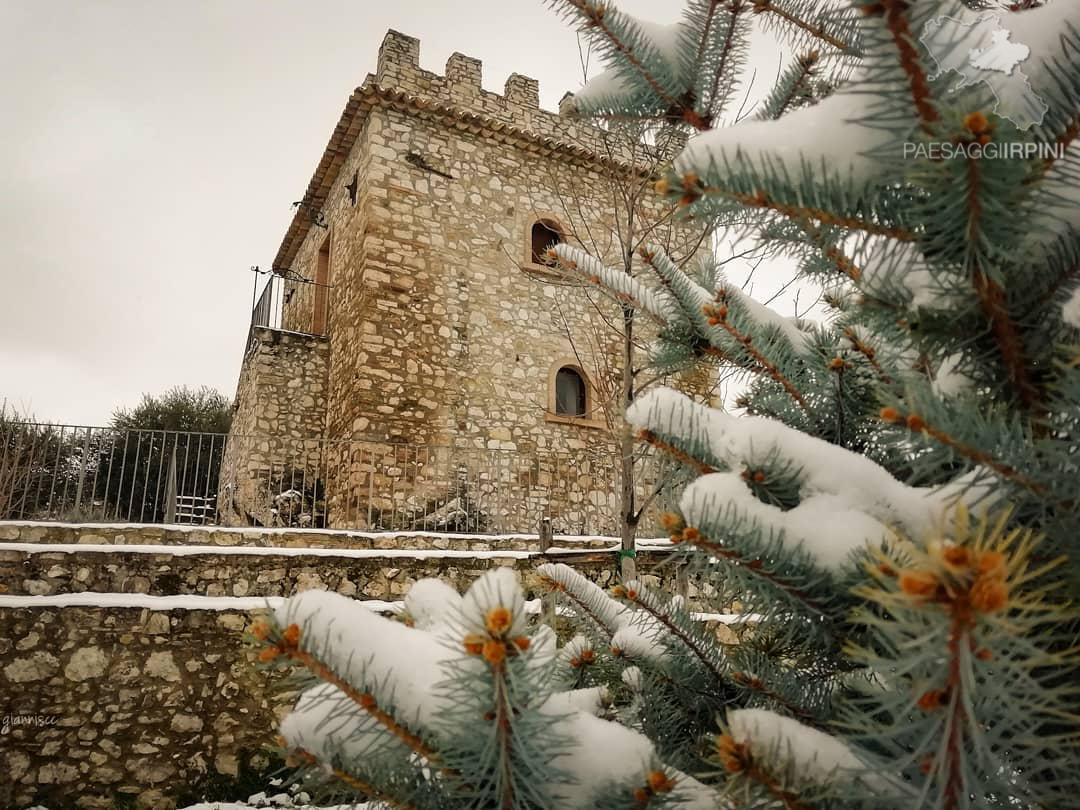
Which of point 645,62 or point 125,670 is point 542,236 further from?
point 645,62

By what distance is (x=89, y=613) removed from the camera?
4309 mm

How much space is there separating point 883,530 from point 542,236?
9972mm

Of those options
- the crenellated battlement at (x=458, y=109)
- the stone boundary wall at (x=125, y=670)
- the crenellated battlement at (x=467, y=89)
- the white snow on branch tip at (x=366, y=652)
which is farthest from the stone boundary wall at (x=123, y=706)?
the crenellated battlement at (x=467, y=89)

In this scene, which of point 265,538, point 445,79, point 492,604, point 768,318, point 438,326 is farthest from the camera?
point 445,79

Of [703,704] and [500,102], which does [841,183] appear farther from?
[500,102]

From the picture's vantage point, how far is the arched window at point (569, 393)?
10078 millimetres

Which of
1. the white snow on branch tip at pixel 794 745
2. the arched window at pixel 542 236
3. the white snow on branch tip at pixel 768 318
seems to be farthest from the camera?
the arched window at pixel 542 236

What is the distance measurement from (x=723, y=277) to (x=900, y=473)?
2.01ft

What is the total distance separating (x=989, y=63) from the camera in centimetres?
75

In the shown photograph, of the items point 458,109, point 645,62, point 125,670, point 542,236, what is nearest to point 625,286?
point 645,62

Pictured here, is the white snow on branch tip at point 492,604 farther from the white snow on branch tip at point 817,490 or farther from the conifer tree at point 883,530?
the white snow on branch tip at point 817,490

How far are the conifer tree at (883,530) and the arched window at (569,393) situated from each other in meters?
8.86

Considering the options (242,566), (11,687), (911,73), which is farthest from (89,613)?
(911,73)

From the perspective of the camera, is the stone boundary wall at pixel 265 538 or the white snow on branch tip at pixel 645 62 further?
the stone boundary wall at pixel 265 538
